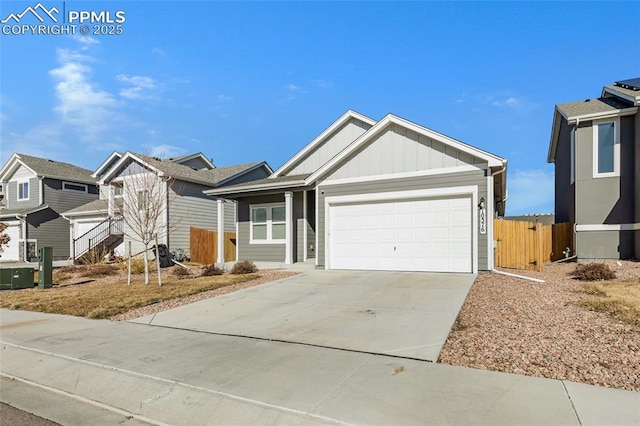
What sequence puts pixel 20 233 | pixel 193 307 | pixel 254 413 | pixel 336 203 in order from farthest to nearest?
pixel 20 233, pixel 336 203, pixel 193 307, pixel 254 413

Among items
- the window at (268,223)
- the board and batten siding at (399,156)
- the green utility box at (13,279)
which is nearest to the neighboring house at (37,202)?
the green utility box at (13,279)

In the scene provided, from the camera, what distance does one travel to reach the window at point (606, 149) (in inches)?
561

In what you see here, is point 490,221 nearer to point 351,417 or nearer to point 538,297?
point 538,297

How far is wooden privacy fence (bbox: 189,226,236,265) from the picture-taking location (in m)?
19.4

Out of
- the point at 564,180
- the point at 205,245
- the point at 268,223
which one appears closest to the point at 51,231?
the point at 205,245

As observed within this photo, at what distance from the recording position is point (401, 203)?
12438 mm

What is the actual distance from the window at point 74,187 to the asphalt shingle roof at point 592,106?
3153 centimetres

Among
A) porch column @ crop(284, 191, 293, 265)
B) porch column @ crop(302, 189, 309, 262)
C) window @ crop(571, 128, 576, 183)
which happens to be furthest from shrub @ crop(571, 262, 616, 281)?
porch column @ crop(284, 191, 293, 265)

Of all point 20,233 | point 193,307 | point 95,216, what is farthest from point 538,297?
point 20,233

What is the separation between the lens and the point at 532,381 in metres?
4.08

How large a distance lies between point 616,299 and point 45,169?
3312 centimetres

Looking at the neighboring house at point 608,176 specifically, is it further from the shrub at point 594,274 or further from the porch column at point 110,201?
the porch column at point 110,201

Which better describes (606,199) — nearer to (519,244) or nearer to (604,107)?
(604,107)

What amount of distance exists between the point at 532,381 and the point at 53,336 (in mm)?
7561
